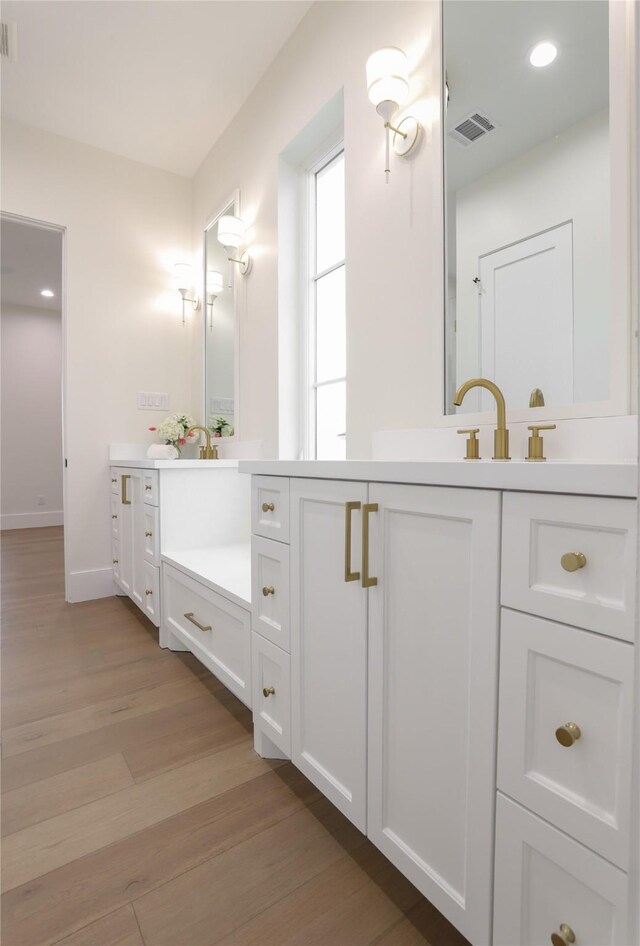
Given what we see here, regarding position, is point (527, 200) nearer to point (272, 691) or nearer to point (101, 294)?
point (272, 691)

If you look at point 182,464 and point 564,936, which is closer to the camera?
point 564,936

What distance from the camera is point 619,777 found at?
20.5 inches

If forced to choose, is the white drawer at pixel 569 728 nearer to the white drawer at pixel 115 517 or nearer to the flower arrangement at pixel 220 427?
the flower arrangement at pixel 220 427

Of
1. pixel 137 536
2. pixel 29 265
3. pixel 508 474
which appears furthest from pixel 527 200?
pixel 29 265

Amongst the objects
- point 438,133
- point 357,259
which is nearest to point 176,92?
point 357,259

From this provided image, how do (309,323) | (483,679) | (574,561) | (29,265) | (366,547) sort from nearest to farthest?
1. (574,561)
2. (483,679)
3. (366,547)
4. (309,323)
5. (29,265)

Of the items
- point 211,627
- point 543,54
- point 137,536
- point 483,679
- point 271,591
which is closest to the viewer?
point 483,679

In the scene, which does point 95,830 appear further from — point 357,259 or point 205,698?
point 357,259

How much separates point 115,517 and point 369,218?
227cm

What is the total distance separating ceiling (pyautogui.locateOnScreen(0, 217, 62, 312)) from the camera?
4.01 m

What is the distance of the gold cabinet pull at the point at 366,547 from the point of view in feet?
2.85

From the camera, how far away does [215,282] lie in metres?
2.95

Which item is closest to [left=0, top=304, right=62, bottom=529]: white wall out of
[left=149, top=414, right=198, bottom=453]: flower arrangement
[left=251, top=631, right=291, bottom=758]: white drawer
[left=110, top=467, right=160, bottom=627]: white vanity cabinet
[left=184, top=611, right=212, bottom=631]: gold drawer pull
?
[left=110, top=467, right=160, bottom=627]: white vanity cabinet

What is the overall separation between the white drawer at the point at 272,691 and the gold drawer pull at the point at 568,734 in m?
0.71
